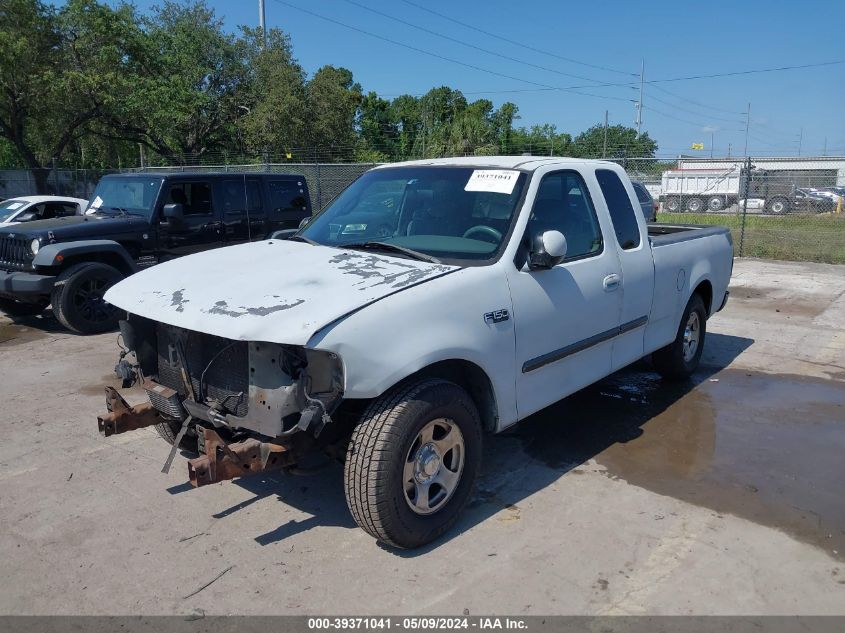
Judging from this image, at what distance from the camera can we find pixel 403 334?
10.4 feet

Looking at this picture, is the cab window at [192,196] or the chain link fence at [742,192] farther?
the chain link fence at [742,192]

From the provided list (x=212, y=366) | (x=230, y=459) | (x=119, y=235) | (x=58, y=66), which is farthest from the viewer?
(x=58, y=66)

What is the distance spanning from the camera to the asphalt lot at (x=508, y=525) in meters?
3.10

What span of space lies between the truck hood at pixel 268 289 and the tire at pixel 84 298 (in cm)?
467

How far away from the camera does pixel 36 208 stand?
13.0m

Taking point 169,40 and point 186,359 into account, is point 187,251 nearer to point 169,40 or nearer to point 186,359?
point 186,359

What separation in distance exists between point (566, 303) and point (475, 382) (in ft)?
2.79

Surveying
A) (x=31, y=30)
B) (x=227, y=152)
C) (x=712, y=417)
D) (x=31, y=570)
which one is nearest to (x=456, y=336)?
(x=31, y=570)

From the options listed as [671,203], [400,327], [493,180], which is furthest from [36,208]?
[671,203]

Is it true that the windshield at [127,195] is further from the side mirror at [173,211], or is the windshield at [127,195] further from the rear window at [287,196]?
the rear window at [287,196]

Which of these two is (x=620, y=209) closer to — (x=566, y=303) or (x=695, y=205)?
(x=566, y=303)

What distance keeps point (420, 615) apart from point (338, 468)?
1.61m

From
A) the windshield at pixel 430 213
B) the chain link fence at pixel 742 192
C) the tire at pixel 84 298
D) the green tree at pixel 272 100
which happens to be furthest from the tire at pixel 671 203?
the windshield at pixel 430 213

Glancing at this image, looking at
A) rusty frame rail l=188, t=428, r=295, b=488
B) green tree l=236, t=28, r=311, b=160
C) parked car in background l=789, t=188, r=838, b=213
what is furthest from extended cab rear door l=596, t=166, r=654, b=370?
green tree l=236, t=28, r=311, b=160
